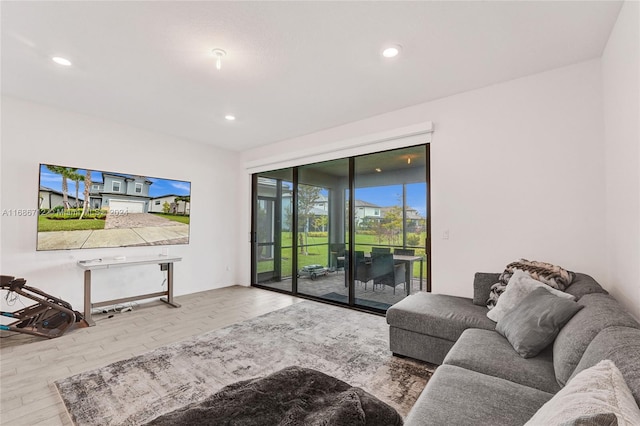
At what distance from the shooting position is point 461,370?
1.65 meters

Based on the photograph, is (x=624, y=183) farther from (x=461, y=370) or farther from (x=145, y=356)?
(x=145, y=356)

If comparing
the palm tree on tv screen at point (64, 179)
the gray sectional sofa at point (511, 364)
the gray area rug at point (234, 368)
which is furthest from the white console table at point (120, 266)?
the gray sectional sofa at point (511, 364)

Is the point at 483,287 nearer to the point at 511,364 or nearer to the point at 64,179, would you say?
the point at 511,364

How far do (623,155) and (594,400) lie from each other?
2260mm

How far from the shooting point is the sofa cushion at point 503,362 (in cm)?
159

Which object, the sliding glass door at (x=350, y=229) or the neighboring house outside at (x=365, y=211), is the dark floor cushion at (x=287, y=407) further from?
the neighboring house outside at (x=365, y=211)

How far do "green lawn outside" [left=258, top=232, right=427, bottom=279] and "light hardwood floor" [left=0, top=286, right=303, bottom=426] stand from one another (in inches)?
26.0

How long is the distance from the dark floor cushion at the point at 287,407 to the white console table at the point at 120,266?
3386 millimetres

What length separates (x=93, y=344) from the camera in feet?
10.1

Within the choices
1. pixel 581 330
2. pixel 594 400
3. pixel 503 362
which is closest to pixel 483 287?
pixel 503 362

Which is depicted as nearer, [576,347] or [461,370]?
[576,347]

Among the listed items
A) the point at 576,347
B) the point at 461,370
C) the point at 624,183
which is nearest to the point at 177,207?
the point at 461,370

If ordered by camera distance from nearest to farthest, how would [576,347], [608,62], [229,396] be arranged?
[229,396] → [576,347] → [608,62]

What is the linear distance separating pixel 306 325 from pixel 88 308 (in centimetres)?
281
